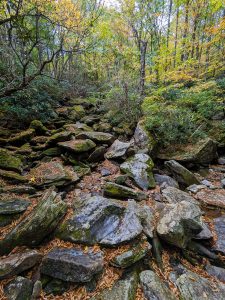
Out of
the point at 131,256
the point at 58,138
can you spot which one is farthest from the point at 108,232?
the point at 58,138

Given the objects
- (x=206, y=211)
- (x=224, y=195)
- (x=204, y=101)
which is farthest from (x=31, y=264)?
(x=204, y=101)

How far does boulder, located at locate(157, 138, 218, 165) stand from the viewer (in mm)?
5598

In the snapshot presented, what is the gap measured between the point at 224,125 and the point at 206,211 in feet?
13.3

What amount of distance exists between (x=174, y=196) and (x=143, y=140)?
2533 millimetres

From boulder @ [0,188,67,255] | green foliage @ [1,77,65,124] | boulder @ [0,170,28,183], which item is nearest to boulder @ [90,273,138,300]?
boulder @ [0,188,67,255]

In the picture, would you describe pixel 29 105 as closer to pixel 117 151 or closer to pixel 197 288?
pixel 117 151

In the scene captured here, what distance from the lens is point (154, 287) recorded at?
225 cm

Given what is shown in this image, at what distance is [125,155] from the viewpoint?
5.59 metres

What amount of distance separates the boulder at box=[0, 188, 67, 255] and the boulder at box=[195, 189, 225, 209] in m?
3.26

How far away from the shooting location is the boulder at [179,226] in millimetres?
2836

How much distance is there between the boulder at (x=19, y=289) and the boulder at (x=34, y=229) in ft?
1.65

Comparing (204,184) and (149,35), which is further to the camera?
(149,35)

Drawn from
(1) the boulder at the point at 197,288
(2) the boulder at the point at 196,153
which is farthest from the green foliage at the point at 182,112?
(1) the boulder at the point at 197,288

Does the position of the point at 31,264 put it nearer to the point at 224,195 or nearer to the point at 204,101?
the point at 224,195
